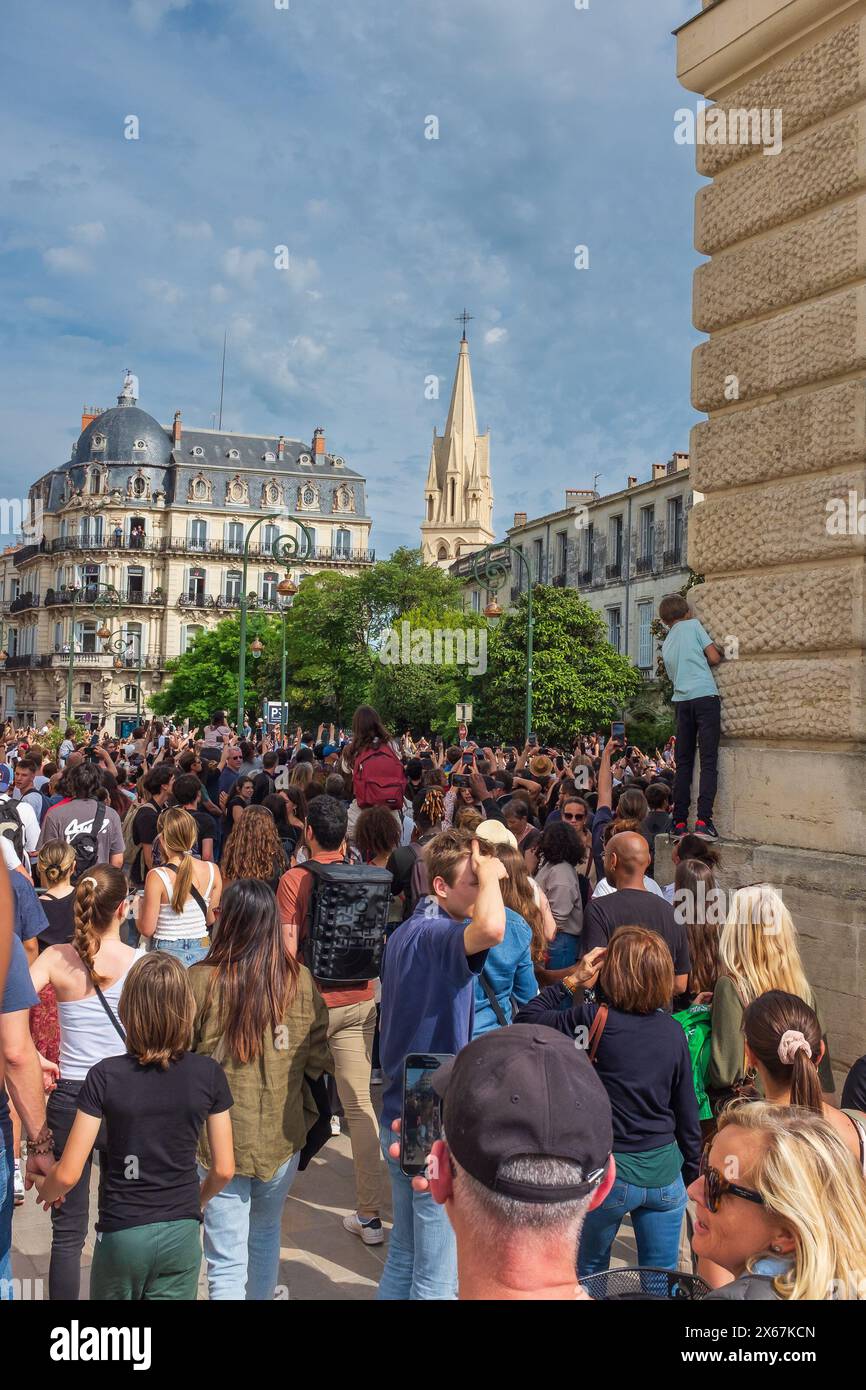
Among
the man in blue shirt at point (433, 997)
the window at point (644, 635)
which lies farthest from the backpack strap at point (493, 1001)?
the window at point (644, 635)

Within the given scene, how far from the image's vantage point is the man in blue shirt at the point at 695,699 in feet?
23.2

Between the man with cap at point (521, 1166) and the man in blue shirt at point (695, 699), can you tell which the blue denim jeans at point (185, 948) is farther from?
the man with cap at point (521, 1166)

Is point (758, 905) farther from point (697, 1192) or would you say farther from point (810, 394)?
point (810, 394)

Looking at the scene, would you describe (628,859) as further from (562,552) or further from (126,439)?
(126,439)

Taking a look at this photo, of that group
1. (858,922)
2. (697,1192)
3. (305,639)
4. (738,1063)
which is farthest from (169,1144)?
(305,639)

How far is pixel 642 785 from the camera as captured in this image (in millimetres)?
10266

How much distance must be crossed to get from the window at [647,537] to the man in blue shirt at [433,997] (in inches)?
1828

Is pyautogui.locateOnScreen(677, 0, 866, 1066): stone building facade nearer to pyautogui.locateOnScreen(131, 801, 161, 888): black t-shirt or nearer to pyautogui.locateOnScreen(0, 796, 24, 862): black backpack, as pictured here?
pyautogui.locateOnScreen(0, 796, 24, 862): black backpack

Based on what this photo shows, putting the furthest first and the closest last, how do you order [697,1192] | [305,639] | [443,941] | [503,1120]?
[305,639] < [443,941] < [697,1192] < [503,1120]

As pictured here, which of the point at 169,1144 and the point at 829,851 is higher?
the point at 829,851

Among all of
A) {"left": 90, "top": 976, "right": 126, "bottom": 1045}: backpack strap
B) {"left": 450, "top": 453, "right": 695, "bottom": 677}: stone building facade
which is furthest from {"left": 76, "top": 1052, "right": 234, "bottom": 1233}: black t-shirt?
{"left": 450, "top": 453, "right": 695, "bottom": 677}: stone building facade

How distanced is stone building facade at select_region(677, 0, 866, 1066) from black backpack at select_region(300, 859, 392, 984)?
255 centimetres

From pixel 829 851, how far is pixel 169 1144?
13.8ft

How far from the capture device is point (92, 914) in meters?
4.47
